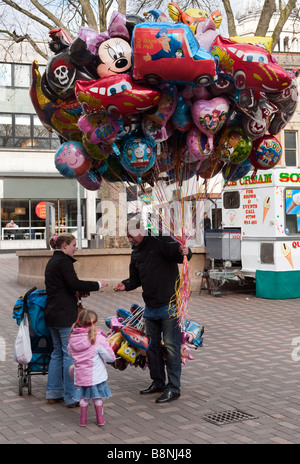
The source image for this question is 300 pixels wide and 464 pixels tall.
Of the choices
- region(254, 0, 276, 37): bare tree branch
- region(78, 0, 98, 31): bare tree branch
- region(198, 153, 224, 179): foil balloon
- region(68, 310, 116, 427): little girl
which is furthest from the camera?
region(78, 0, 98, 31): bare tree branch

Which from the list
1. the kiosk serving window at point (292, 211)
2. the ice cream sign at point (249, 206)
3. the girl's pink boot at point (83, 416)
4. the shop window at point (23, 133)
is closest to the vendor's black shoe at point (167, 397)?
the girl's pink boot at point (83, 416)

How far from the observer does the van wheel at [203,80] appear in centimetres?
525

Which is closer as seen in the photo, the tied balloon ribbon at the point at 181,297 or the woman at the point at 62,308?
the woman at the point at 62,308

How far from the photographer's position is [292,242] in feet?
43.0

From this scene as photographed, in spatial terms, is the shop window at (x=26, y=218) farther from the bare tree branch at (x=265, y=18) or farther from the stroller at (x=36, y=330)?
the stroller at (x=36, y=330)

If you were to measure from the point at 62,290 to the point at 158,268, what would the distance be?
999 mm

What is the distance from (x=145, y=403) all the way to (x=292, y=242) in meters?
8.01

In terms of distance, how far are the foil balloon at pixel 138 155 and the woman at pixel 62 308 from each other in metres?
0.98

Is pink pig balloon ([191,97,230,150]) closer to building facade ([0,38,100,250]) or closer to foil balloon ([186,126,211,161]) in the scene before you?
foil balloon ([186,126,211,161])

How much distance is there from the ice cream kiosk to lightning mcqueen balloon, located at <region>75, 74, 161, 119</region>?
801 centimetres

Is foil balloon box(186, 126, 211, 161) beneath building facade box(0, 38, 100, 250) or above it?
beneath

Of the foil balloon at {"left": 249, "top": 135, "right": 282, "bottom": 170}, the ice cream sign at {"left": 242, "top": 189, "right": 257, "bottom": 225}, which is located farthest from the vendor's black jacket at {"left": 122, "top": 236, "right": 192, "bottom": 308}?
the ice cream sign at {"left": 242, "top": 189, "right": 257, "bottom": 225}

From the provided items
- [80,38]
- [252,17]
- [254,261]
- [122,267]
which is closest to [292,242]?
[254,261]

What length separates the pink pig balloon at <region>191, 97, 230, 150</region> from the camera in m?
Answer: 5.59
